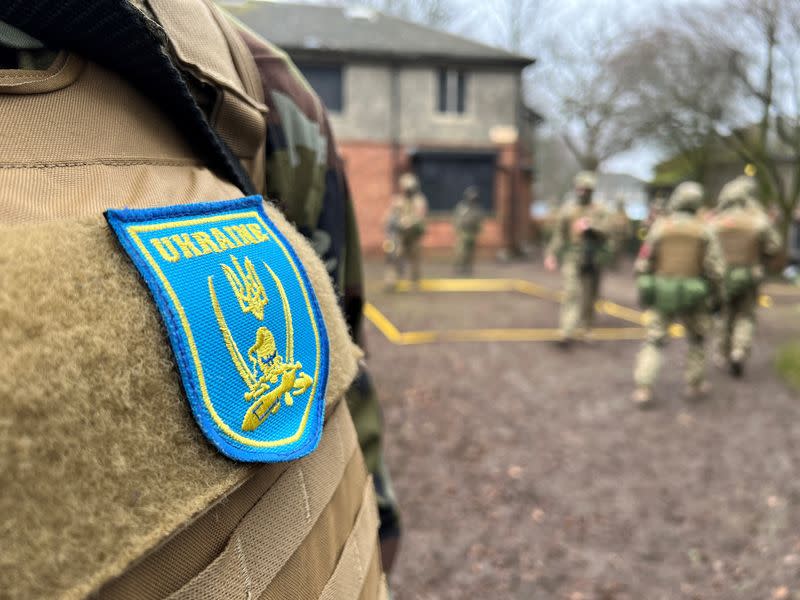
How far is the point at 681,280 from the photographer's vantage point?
19.1 feet

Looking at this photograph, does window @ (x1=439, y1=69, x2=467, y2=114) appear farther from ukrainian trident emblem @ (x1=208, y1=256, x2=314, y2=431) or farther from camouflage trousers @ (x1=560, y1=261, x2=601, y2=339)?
ukrainian trident emblem @ (x1=208, y1=256, x2=314, y2=431)

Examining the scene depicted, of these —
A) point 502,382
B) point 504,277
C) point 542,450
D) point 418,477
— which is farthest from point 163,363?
point 504,277

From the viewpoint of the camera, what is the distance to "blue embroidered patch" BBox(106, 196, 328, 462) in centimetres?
59

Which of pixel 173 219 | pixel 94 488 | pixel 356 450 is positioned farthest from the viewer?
pixel 356 450

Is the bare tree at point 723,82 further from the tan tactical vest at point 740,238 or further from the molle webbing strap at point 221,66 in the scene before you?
the molle webbing strap at point 221,66

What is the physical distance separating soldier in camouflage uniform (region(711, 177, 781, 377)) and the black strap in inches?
286

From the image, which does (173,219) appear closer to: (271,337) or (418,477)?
(271,337)

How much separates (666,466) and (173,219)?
4872 millimetres

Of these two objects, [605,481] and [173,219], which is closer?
[173,219]

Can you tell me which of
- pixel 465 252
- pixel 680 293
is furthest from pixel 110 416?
pixel 465 252

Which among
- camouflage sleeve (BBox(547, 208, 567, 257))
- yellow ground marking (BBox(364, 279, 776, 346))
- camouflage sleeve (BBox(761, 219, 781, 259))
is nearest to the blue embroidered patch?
yellow ground marking (BBox(364, 279, 776, 346))

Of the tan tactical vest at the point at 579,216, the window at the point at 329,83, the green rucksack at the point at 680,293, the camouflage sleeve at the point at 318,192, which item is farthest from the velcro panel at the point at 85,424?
the window at the point at 329,83

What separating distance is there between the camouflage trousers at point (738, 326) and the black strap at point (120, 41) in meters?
7.24

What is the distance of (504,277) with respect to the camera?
51.5 ft
